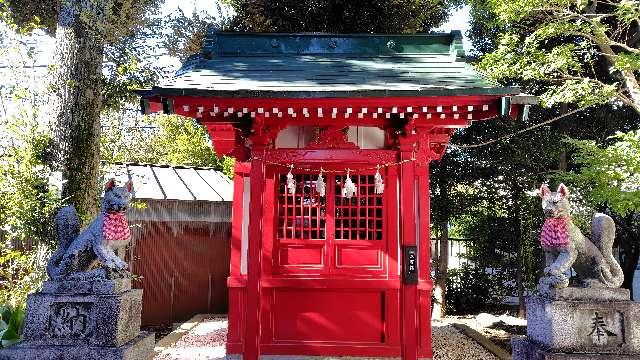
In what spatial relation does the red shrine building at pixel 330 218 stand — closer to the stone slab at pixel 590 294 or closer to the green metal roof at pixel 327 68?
A: the green metal roof at pixel 327 68

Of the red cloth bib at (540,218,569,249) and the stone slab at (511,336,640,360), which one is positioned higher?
the red cloth bib at (540,218,569,249)

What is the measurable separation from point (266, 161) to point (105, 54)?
164 inches

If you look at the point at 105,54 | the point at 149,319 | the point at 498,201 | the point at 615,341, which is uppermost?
the point at 105,54

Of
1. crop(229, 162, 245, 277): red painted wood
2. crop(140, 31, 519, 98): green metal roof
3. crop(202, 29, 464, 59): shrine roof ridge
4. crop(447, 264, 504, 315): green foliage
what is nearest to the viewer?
crop(140, 31, 519, 98): green metal roof

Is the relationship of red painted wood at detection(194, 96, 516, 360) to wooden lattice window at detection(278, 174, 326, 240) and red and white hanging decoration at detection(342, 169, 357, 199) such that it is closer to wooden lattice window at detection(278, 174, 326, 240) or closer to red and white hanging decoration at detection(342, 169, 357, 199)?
wooden lattice window at detection(278, 174, 326, 240)

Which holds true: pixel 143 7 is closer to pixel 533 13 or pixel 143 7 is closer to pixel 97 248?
pixel 97 248

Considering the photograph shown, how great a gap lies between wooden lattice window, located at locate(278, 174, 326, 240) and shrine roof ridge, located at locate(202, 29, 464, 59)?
107 inches

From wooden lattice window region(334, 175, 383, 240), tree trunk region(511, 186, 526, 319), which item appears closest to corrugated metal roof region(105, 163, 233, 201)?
wooden lattice window region(334, 175, 383, 240)

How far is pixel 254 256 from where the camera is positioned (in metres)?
6.14

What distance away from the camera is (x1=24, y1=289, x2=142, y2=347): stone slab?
4.54 meters

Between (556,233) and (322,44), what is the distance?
5.14m

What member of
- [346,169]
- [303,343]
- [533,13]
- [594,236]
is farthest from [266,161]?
[533,13]

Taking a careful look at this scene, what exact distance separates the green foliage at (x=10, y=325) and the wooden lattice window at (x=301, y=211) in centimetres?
351

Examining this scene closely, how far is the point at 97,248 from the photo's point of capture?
4641 millimetres
